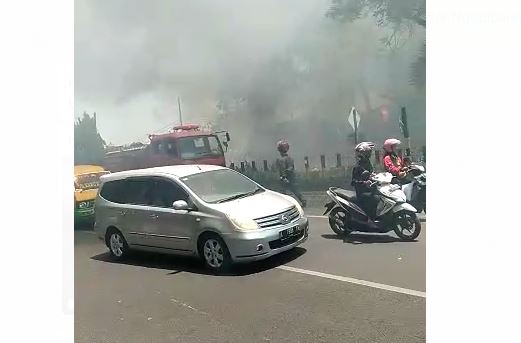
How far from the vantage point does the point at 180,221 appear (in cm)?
241

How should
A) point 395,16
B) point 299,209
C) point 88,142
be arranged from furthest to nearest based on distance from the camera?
1. point 88,142
2. point 299,209
3. point 395,16

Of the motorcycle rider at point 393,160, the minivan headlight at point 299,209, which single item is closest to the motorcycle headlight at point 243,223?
the minivan headlight at point 299,209

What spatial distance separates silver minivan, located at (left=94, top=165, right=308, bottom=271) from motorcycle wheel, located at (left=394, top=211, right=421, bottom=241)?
0.45 m

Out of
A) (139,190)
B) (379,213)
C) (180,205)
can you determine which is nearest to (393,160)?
(379,213)

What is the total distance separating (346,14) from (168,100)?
3.24ft

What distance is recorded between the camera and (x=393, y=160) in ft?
7.53

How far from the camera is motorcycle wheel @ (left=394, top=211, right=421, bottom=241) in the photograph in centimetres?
230

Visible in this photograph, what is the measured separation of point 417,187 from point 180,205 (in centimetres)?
118

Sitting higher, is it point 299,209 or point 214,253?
point 299,209

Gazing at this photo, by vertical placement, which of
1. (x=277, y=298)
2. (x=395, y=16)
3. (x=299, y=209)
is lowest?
(x=277, y=298)

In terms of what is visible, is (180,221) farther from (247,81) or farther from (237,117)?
(247,81)

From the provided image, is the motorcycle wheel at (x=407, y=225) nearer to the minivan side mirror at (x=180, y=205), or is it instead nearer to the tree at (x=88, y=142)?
the minivan side mirror at (x=180, y=205)

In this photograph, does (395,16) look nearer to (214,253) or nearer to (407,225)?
Answer: (407,225)
